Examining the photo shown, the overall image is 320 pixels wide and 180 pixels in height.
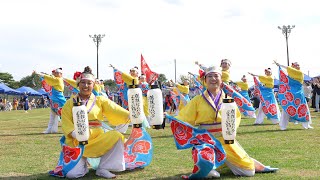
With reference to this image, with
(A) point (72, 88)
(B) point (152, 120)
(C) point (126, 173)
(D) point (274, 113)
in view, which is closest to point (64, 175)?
(C) point (126, 173)

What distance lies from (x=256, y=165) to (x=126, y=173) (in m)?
1.92

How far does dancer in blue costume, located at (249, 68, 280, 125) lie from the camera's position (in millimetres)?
15703

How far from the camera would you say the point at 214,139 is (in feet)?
19.7

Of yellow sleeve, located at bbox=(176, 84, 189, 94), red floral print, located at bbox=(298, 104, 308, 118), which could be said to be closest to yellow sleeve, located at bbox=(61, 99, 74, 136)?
red floral print, located at bbox=(298, 104, 308, 118)

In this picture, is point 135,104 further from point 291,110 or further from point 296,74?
point 291,110

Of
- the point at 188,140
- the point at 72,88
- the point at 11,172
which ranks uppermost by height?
the point at 72,88

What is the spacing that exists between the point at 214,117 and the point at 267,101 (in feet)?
35.0

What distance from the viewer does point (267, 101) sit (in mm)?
16250

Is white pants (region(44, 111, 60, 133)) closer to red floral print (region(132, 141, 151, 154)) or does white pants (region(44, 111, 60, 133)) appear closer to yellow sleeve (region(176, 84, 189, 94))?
yellow sleeve (region(176, 84, 189, 94))

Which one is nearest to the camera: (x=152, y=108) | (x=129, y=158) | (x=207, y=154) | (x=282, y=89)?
(x=207, y=154)

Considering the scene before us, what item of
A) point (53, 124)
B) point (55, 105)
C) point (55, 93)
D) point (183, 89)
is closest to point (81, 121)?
point (55, 93)

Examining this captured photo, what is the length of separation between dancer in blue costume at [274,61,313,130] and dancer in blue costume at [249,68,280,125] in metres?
1.94

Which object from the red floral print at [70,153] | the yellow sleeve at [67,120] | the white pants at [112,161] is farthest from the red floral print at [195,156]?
the yellow sleeve at [67,120]

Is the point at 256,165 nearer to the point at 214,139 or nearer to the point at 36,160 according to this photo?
the point at 214,139
